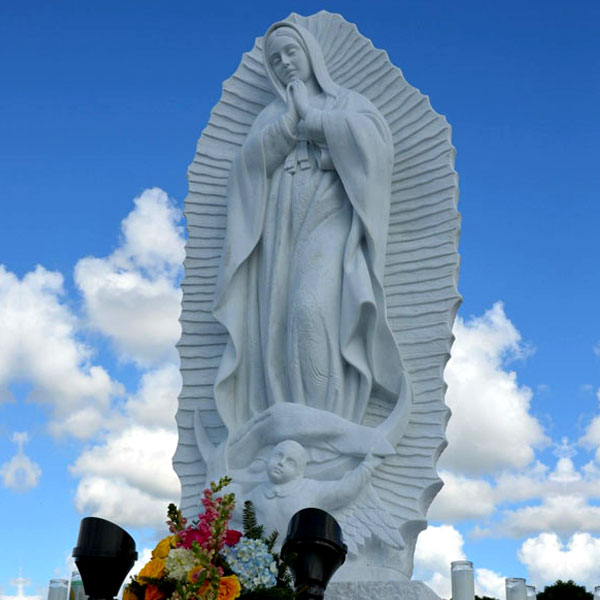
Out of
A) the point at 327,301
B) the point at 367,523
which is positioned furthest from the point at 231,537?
the point at 327,301

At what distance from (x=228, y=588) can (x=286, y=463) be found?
341 centimetres

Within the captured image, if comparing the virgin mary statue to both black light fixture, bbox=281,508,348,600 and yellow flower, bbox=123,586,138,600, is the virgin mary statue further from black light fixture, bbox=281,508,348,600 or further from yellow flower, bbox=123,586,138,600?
black light fixture, bbox=281,508,348,600

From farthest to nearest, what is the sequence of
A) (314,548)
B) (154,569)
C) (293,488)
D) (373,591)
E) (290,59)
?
1. (290,59)
2. (293,488)
3. (373,591)
4. (154,569)
5. (314,548)

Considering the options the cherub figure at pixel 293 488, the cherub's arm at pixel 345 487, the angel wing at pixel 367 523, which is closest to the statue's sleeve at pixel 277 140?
the cherub figure at pixel 293 488

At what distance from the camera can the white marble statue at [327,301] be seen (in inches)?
248

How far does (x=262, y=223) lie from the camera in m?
7.39

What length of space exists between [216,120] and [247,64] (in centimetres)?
65

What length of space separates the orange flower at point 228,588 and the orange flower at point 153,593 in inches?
8.8

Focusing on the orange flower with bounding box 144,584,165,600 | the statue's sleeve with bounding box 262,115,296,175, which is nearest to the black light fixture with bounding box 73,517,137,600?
the orange flower with bounding box 144,584,165,600

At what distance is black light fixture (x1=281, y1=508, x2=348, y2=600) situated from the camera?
228 cm

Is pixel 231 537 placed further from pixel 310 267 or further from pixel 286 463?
pixel 310 267

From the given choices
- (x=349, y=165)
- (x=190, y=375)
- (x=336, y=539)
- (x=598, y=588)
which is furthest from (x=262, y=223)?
(x=336, y=539)

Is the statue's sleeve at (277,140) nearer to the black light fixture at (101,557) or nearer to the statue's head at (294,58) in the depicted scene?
the statue's head at (294,58)

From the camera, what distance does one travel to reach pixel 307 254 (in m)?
6.99
